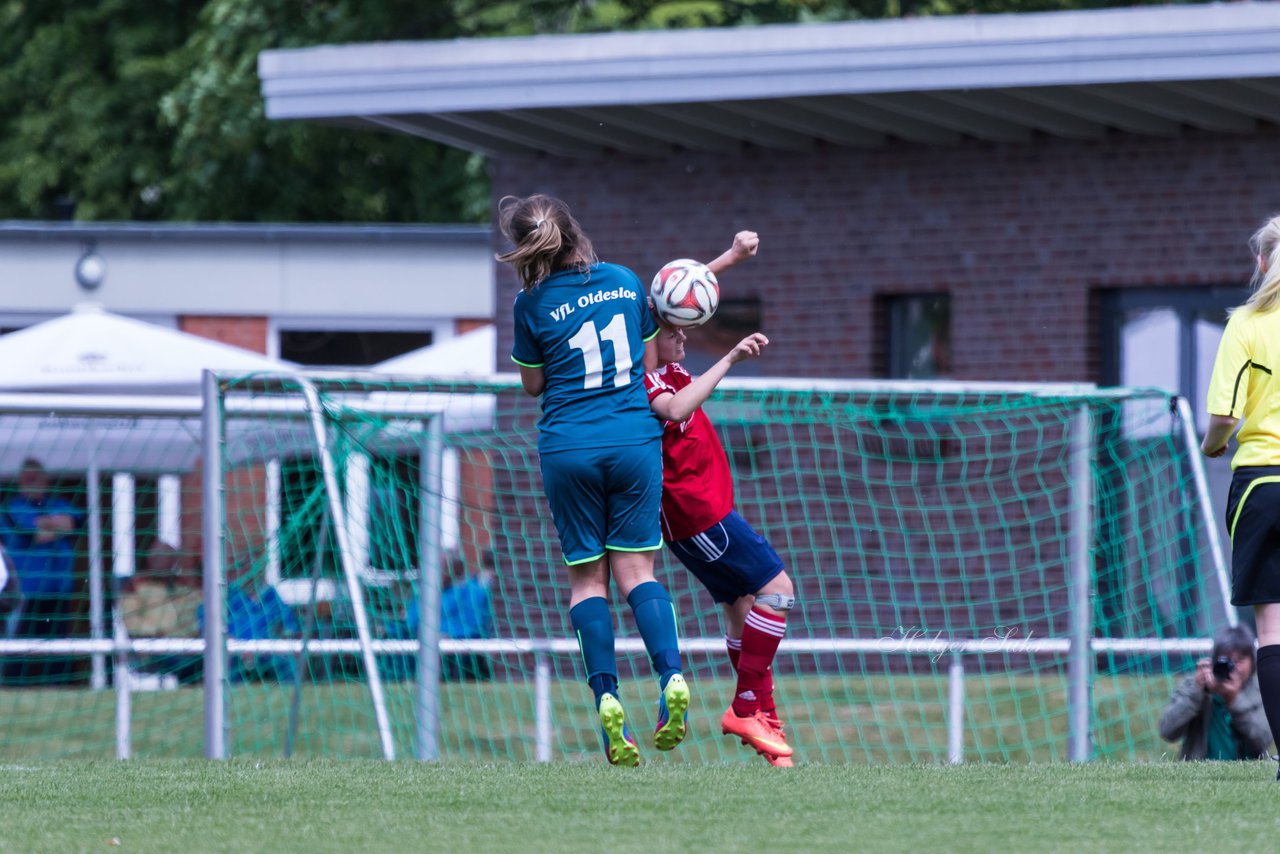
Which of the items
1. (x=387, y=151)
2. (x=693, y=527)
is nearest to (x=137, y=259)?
(x=387, y=151)

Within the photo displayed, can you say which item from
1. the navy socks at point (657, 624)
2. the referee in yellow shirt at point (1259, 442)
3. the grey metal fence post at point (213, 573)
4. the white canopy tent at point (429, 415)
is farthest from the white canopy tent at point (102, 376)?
the referee in yellow shirt at point (1259, 442)

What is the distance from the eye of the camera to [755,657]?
673cm

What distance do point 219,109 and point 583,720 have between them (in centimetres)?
1119

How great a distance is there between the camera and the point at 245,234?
18.0 meters

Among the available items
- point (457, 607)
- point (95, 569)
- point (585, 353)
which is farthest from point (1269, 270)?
point (95, 569)

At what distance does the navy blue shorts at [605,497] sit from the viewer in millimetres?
6215

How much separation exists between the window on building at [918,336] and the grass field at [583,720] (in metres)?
2.60

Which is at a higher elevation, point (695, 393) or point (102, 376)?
point (102, 376)

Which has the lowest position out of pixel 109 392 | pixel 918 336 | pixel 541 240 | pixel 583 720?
pixel 583 720

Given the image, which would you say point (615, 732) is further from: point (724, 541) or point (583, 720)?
point (583, 720)

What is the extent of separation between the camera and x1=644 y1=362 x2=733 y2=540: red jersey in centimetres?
667

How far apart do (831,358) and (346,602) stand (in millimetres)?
4557

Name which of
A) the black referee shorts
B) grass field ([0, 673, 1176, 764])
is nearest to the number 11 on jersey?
the black referee shorts

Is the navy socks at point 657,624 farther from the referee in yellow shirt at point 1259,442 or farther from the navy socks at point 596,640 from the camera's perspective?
the referee in yellow shirt at point 1259,442
